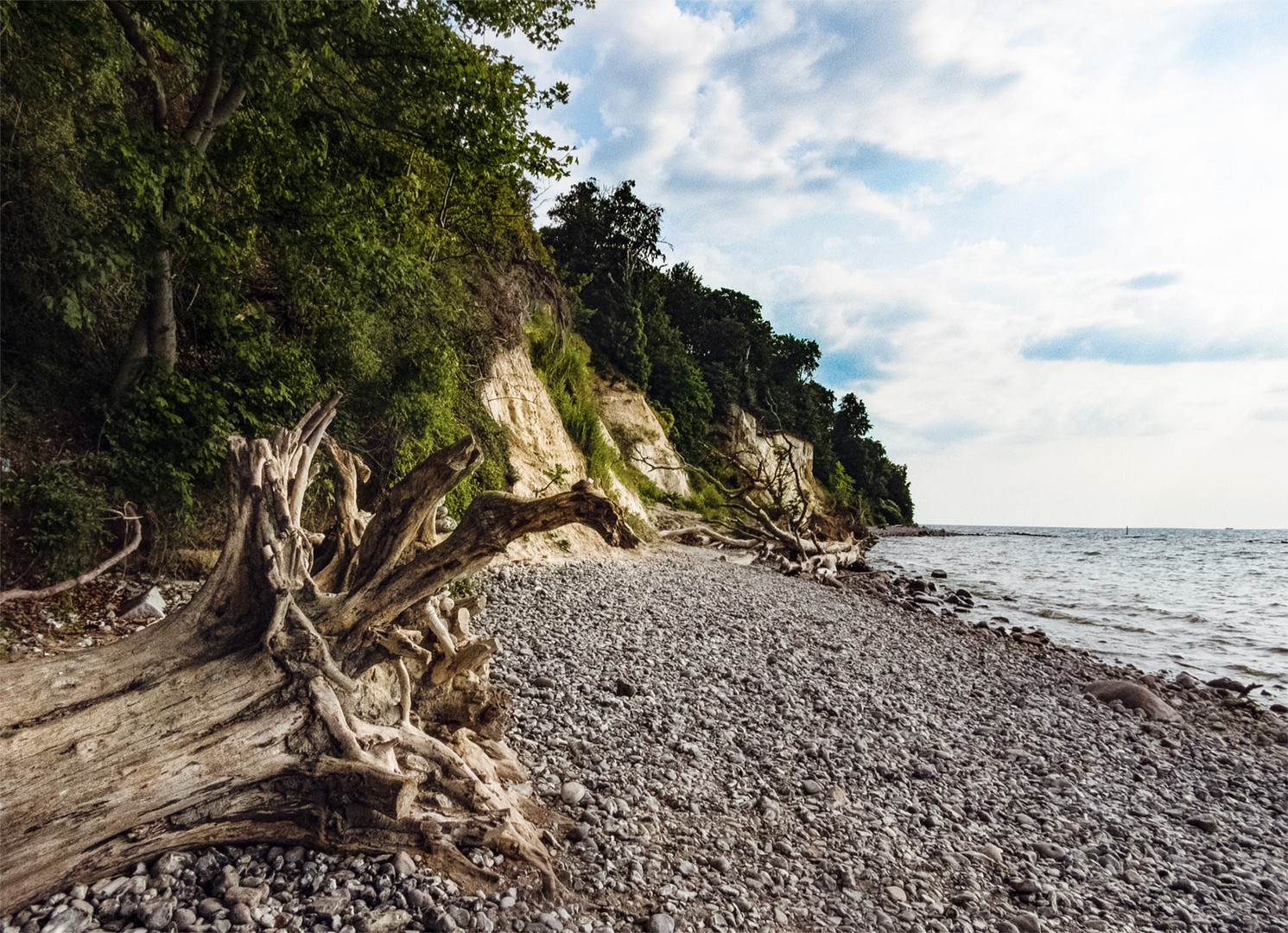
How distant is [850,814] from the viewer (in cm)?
479

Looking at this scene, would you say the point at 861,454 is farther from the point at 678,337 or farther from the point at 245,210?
the point at 245,210

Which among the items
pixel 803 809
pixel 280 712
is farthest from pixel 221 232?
pixel 803 809

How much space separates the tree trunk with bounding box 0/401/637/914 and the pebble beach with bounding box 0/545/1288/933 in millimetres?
204

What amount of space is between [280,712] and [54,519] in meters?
5.92

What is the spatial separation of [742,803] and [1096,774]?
171 inches

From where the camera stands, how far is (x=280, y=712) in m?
3.28

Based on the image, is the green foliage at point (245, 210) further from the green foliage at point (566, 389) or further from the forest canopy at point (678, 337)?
the forest canopy at point (678, 337)

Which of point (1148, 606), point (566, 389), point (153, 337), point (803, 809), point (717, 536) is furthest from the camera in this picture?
point (566, 389)

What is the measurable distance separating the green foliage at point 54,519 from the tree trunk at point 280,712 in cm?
473

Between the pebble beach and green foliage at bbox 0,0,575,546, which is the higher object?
green foliage at bbox 0,0,575,546

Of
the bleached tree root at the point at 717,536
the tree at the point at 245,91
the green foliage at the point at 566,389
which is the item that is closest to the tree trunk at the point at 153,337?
the tree at the point at 245,91

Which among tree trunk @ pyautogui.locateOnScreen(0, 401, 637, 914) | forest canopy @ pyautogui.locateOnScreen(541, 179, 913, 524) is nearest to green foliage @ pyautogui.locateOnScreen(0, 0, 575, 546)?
tree trunk @ pyautogui.locateOnScreen(0, 401, 637, 914)

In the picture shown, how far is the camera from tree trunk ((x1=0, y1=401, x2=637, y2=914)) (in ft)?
9.23

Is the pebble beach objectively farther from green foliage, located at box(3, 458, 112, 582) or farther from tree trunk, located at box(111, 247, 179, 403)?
tree trunk, located at box(111, 247, 179, 403)
